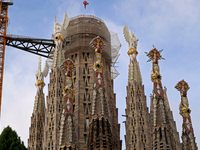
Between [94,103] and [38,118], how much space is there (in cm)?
1461

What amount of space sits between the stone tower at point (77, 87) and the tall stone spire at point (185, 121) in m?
8.33

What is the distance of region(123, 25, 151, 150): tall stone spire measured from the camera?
53.8 m

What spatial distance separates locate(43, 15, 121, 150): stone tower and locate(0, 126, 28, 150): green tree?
10.4 meters

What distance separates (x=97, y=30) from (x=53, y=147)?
2140 cm

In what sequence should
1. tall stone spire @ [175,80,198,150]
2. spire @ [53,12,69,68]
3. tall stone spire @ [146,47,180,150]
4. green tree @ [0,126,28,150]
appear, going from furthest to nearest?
spire @ [53,12,69,68] < tall stone spire @ [175,80,198,150] < tall stone spire @ [146,47,180,150] < green tree @ [0,126,28,150]

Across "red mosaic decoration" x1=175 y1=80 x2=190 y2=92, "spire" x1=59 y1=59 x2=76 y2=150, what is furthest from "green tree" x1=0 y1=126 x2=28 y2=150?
"red mosaic decoration" x1=175 y1=80 x2=190 y2=92

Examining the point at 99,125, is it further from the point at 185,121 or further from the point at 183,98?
the point at 183,98

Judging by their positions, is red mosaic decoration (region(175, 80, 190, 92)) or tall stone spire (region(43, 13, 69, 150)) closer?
tall stone spire (region(43, 13, 69, 150))

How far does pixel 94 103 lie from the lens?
164ft

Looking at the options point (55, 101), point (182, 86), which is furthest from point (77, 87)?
point (182, 86)

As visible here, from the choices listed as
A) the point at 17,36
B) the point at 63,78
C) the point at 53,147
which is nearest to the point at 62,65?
the point at 63,78

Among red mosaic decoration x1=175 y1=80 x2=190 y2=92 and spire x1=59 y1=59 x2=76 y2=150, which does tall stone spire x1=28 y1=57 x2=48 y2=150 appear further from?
red mosaic decoration x1=175 y1=80 x2=190 y2=92

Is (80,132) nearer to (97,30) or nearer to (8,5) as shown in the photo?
(97,30)

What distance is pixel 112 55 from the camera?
68.1 m
